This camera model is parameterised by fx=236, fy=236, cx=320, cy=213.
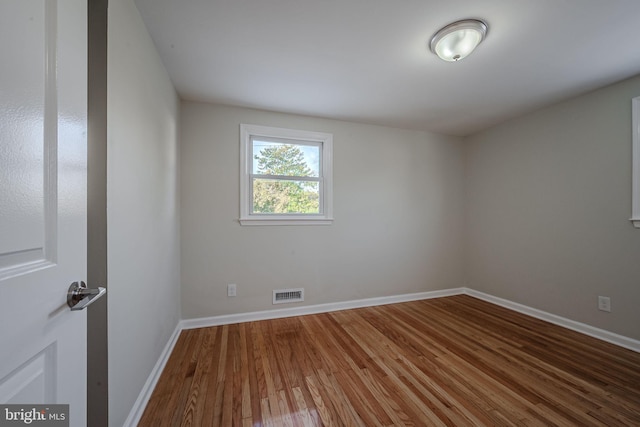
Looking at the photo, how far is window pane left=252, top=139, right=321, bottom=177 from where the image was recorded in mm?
2729

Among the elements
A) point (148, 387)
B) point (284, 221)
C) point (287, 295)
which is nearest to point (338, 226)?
point (284, 221)

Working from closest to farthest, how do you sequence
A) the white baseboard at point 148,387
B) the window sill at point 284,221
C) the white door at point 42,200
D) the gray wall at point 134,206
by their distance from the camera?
the white door at point 42,200
the gray wall at point 134,206
the white baseboard at point 148,387
the window sill at point 284,221

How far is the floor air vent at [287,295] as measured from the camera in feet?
8.86

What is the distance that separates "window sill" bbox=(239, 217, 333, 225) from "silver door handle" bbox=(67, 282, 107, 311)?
1.93 metres

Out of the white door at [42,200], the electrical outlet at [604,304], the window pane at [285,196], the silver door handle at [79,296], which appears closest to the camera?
the white door at [42,200]

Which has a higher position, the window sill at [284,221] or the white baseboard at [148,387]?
the window sill at [284,221]

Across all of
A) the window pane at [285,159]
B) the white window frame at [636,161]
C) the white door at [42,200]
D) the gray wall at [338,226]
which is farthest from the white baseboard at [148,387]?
the white window frame at [636,161]

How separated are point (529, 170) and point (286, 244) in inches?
117

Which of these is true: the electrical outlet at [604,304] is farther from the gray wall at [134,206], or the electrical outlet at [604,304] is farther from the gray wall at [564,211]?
the gray wall at [134,206]

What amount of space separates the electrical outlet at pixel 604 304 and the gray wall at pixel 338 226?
1427 millimetres

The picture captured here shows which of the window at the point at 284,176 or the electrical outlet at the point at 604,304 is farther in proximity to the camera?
the window at the point at 284,176

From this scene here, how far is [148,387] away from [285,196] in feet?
6.50

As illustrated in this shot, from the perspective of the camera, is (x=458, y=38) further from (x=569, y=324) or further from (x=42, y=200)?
(x=569, y=324)

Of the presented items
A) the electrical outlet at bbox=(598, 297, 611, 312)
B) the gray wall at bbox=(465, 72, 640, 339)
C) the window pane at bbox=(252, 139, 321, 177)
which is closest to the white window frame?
the gray wall at bbox=(465, 72, 640, 339)
